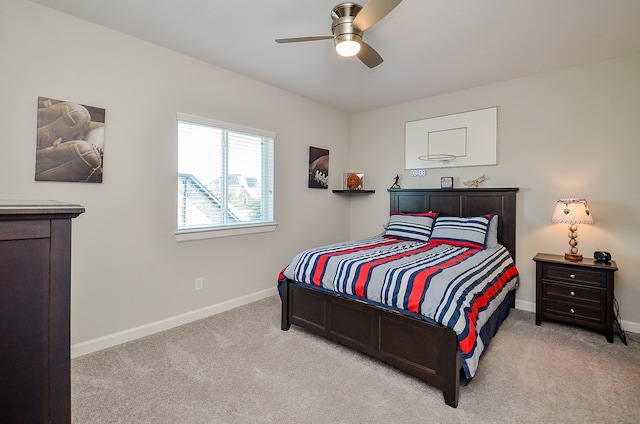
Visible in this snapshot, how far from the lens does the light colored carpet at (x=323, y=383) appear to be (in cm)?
181

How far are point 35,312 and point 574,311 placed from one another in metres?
3.75

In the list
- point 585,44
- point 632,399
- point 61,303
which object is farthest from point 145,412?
point 585,44

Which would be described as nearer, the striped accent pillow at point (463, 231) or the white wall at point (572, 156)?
the white wall at point (572, 156)

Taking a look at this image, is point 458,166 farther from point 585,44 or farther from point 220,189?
point 220,189

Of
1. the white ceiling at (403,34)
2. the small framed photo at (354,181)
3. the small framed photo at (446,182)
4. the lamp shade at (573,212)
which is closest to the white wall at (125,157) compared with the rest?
the white ceiling at (403,34)

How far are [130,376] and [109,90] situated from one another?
218 centimetres

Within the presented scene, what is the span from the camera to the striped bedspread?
6.38ft

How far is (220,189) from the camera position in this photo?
3.35 meters

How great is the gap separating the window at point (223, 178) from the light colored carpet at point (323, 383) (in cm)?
114

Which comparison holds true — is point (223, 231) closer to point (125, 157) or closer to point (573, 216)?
point (125, 157)

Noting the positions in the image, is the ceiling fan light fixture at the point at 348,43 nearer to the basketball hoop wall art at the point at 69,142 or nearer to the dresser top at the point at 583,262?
the basketball hoop wall art at the point at 69,142

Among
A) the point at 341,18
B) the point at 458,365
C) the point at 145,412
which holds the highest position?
the point at 341,18

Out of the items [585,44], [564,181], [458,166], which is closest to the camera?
[585,44]

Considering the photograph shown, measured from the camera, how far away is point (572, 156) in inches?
127
